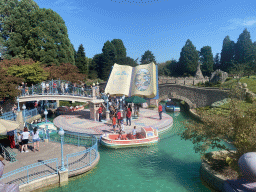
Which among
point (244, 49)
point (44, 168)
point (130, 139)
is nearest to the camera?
point (44, 168)

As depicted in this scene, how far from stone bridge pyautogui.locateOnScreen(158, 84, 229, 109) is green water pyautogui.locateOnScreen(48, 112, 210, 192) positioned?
1449 cm

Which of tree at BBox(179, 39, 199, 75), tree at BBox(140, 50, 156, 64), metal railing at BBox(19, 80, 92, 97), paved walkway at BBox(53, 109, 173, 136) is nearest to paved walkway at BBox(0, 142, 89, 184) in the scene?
paved walkway at BBox(53, 109, 173, 136)

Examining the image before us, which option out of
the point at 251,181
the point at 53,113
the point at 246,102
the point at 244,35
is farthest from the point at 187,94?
the point at 244,35

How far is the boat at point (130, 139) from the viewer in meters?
14.9

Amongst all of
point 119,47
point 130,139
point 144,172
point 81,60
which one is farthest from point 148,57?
point 144,172

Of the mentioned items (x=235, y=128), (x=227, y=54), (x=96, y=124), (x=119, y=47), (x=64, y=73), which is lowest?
(x=96, y=124)

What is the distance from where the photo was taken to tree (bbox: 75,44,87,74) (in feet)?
173

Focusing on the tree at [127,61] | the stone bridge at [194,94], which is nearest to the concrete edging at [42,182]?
the stone bridge at [194,94]

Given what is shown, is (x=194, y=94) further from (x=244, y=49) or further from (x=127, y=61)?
(x=244, y=49)

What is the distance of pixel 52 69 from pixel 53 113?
22.3ft

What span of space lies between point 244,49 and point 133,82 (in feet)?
142

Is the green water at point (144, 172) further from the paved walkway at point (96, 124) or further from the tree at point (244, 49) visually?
the tree at point (244, 49)

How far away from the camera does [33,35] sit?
3344 cm

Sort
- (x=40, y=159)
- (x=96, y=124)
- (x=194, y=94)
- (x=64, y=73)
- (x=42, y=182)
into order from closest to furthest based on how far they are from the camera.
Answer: (x=42, y=182)
(x=40, y=159)
(x=96, y=124)
(x=64, y=73)
(x=194, y=94)
